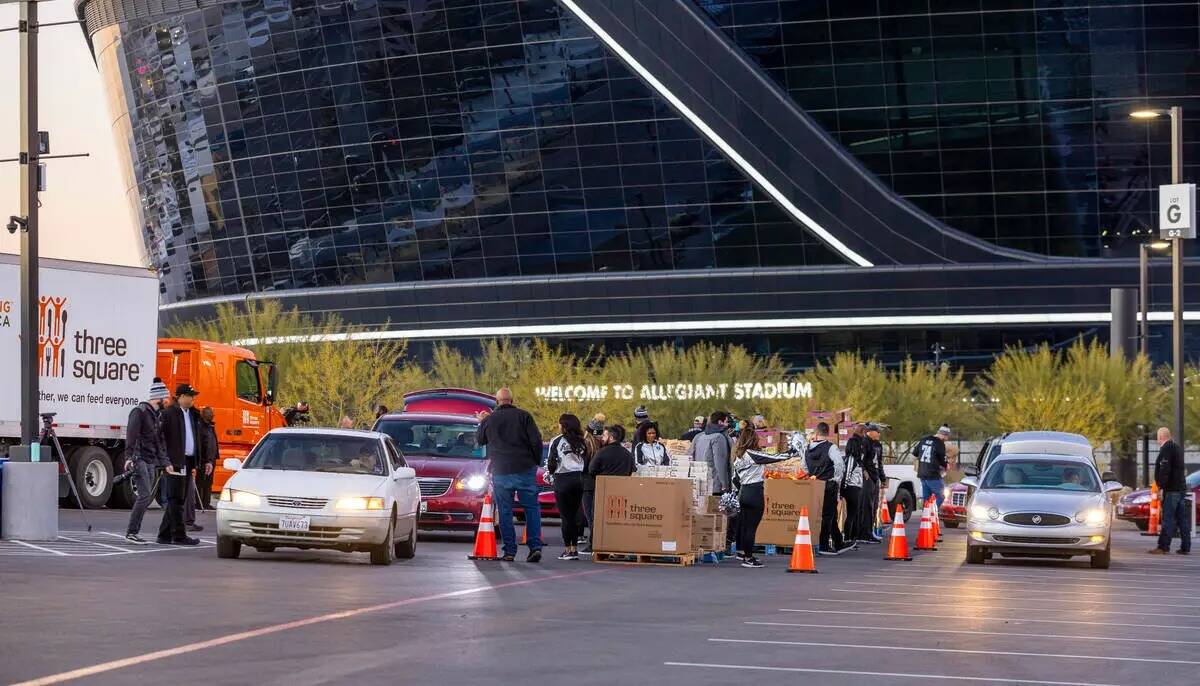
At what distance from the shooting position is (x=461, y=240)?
8094cm

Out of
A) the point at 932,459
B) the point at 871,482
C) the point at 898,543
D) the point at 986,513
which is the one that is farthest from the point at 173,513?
the point at 932,459

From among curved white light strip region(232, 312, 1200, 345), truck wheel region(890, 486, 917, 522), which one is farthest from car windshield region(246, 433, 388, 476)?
curved white light strip region(232, 312, 1200, 345)

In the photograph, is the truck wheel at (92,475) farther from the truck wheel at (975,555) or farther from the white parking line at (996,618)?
the white parking line at (996,618)

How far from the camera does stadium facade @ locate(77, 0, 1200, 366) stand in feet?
246

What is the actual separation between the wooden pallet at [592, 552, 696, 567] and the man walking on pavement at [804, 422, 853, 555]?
3372 millimetres

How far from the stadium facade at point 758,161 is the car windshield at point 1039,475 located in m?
50.1

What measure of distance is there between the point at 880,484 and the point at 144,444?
44.7 feet

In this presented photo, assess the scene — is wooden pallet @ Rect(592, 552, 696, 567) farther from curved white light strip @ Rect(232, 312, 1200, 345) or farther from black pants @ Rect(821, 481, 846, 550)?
curved white light strip @ Rect(232, 312, 1200, 345)

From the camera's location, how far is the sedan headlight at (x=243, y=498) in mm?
19656

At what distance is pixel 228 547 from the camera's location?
2002 centimetres

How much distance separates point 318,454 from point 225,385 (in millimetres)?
15689

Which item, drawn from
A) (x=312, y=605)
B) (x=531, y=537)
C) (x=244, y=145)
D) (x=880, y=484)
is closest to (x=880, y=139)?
(x=244, y=145)

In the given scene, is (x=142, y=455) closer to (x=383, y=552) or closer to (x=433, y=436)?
(x=383, y=552)

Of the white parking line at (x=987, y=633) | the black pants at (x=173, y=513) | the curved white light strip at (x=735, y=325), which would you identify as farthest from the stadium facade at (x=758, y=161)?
the white parking line at (x=987, y=633)
